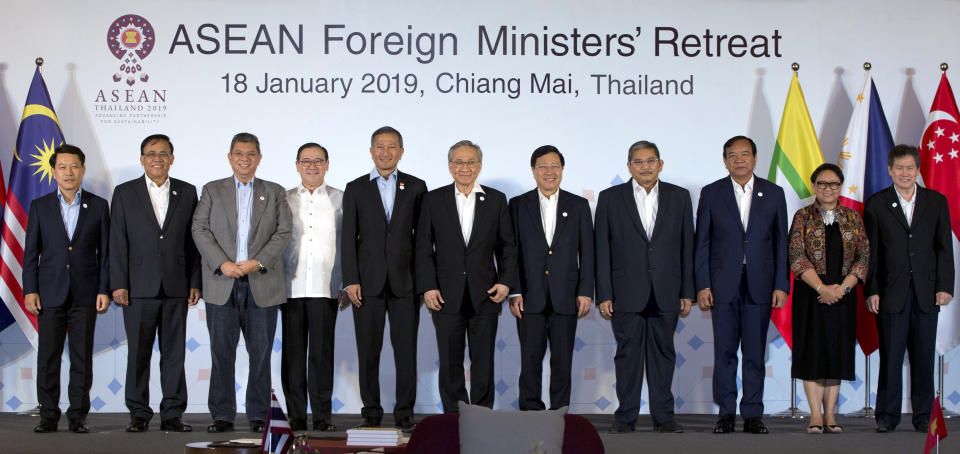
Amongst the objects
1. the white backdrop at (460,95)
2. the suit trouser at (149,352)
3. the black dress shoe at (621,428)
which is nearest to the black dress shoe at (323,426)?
the suit trouser at (149,352)

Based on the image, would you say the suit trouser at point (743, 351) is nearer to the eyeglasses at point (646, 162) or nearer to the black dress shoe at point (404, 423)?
the eyeglasses at point (646, 162)

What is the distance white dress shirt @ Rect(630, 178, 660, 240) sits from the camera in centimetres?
561

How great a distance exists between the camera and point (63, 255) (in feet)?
18.3

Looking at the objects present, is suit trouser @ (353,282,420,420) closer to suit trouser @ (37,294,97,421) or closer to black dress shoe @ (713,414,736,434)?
suit trouser @ (37,294,97,421)

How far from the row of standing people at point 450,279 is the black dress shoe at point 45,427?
1cm

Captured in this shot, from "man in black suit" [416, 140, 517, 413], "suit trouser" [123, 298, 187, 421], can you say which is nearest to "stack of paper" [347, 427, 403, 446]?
"man in black suit" [416, 140, 517, 413]

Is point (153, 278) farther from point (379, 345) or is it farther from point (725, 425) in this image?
point (725, 425)

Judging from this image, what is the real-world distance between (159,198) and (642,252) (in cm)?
287

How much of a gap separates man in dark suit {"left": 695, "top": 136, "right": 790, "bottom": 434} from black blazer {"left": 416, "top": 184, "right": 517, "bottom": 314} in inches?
45.7

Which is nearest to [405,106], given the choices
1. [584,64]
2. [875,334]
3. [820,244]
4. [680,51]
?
[584,64]

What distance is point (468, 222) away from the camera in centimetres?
562

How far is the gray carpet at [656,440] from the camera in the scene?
4.96 meters

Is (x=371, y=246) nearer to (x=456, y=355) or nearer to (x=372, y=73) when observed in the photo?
(x=456, y=355)

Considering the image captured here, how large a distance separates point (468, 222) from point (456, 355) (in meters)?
0.78
